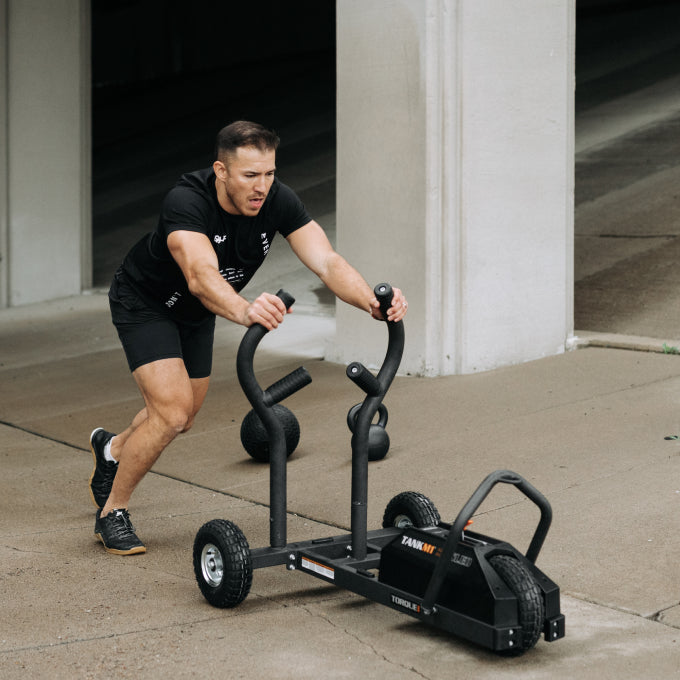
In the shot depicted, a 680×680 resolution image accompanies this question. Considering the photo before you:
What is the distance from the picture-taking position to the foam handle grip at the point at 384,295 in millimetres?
4172

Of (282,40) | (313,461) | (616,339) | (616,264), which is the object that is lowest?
(313,461)

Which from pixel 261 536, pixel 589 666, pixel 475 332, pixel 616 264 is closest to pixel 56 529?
pixel 261 536

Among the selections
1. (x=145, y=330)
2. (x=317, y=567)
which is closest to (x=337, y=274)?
(x=145, y=330)

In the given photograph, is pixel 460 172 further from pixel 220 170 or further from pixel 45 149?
pixel 45 149

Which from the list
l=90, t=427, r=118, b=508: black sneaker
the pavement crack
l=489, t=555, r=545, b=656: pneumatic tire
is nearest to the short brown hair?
l=90, t=427, r=118, b=508: black sneaker

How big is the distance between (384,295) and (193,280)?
2.47ft

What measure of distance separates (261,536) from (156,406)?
0.83 meters

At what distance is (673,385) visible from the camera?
24.5 ft

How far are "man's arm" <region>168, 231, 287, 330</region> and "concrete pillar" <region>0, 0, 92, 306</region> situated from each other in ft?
28.0

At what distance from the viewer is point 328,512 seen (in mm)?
5668

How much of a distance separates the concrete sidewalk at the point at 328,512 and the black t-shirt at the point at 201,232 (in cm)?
114

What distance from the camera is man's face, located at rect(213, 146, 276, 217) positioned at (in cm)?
448

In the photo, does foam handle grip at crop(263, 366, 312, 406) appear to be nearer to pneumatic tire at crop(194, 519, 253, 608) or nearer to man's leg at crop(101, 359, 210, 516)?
pneumatic tire at crop(194, 519, 253, 608)

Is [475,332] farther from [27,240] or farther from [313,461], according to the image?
[27,240]
